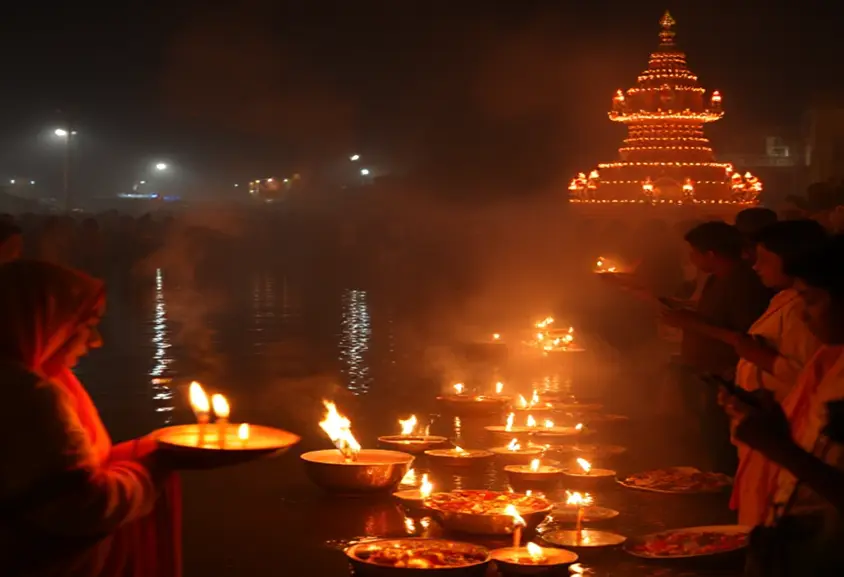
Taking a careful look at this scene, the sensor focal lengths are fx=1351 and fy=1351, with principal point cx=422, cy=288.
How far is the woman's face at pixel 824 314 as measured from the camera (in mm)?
4277

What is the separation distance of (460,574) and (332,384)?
890 cm

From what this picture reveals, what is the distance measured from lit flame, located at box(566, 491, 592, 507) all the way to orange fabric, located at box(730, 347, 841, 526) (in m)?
1.43

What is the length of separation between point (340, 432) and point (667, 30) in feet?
99.0

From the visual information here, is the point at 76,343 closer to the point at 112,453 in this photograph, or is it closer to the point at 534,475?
the point at 112,453

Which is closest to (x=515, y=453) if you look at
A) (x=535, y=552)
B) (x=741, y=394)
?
(x=535, y=552)

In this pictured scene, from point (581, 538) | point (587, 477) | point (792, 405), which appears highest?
point (792, 405)

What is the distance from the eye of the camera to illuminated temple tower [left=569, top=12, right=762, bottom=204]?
35.7m

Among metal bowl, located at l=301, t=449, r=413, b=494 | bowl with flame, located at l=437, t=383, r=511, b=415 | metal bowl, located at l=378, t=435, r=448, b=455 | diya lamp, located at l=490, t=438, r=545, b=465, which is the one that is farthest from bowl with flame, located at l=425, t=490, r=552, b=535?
bowl with flame, located at l=437, t=383, r=511, b=415

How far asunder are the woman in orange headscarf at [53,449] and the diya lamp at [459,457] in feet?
17.3

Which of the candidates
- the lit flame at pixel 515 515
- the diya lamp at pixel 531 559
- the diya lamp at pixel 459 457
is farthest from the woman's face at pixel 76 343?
the diya lamp at pixel 459 457

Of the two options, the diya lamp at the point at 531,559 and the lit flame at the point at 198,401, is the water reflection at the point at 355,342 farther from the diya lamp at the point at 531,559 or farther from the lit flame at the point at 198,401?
the lit flame at the point at 198,401

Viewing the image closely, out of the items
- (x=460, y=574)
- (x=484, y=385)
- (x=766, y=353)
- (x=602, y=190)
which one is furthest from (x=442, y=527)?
(x=602, y=190)

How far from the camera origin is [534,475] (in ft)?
29.0

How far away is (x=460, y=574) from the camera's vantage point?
5902 millimetres
